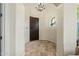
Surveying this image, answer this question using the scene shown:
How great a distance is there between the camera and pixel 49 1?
161 cm

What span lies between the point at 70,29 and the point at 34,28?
1.19ft

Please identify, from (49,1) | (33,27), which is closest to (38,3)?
(49,1)

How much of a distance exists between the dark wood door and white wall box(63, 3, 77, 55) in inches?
11.1

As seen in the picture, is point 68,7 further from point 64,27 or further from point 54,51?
point 54,51

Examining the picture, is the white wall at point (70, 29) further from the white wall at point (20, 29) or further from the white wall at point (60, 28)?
the white wall at point (20, 29)

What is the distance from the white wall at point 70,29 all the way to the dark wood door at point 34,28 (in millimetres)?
282

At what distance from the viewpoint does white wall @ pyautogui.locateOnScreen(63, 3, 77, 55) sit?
5.34ft

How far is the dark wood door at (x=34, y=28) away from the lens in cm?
166

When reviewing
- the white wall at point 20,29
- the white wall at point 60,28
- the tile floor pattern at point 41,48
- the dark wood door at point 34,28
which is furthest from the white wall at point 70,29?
the white wall at point 20,29

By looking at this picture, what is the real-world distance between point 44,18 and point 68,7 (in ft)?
0.86

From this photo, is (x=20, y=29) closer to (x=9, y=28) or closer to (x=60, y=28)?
(x=9, y=28)

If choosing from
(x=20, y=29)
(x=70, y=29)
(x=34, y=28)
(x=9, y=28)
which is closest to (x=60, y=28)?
(x=70, y=29)

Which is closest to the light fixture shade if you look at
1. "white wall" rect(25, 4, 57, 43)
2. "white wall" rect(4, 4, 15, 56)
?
"white wall" rect(25, 4, 57, 43)

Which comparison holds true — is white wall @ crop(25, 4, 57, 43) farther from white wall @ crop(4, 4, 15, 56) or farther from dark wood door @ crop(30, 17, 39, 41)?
white wall @ crop(4, 4, 15, 56)
